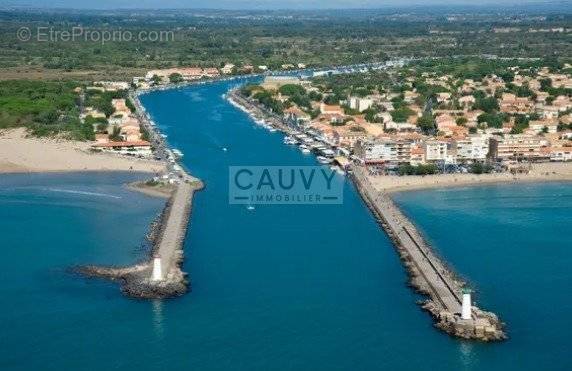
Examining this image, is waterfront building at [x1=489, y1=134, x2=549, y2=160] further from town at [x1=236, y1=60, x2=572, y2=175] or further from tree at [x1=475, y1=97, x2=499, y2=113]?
tree at [x1=475, y1=97, x2=499, y2=113]

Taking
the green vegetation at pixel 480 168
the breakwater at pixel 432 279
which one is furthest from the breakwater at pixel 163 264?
the green vegetation at pixel 480 168

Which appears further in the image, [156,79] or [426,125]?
[156,79]

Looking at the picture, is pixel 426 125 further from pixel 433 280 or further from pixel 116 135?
pixel 433 280

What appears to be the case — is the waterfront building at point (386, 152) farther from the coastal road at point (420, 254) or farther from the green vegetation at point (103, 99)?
the green vegetation at point (103, 99)

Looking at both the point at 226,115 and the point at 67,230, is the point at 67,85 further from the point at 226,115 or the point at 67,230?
the point at 67,230

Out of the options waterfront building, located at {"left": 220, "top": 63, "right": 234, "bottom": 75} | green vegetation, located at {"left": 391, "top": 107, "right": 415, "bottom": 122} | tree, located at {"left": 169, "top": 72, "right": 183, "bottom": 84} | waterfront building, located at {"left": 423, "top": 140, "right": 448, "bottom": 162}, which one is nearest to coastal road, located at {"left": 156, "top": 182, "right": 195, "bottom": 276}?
waterfront building, located at {"left": 423, "top": 140, "right": 448, "bottom": 162}

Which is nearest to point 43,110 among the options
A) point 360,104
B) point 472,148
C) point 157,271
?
point 360,104
